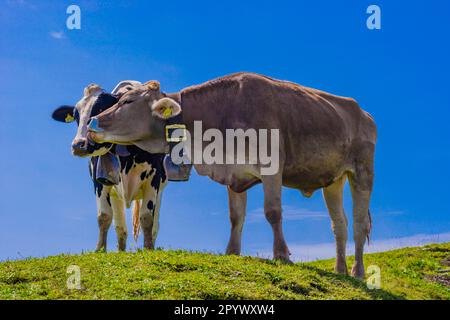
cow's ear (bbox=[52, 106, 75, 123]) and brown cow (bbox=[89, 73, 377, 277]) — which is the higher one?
cow's ear (bbox=[52, 106, 75, 123])

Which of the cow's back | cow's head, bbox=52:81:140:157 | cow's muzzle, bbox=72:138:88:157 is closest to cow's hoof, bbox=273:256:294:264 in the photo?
the cow's back

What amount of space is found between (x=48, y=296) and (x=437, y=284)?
13.7m

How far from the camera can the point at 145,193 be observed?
16.9 meters

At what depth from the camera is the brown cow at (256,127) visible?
1422 centimetres

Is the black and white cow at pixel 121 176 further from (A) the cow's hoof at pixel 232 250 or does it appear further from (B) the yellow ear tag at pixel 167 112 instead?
(B) the yellow ear tag at pixel 167 112

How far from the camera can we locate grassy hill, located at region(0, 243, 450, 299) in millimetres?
→ 11426

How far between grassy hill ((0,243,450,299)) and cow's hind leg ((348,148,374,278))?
2.61m

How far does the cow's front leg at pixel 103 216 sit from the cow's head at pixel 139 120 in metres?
3.27

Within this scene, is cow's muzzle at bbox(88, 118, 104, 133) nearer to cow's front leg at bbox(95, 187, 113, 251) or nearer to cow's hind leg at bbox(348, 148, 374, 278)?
cow's front leg at bbox(95, 187, 113, 251)
